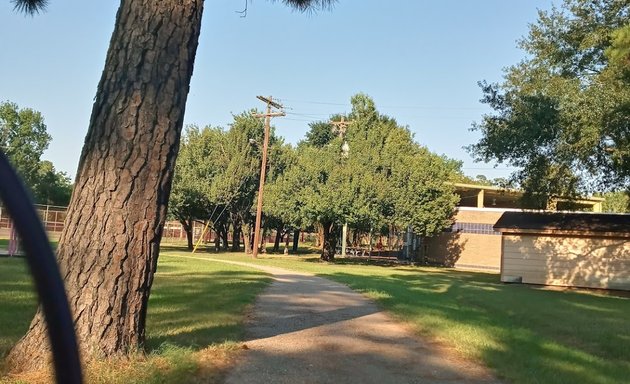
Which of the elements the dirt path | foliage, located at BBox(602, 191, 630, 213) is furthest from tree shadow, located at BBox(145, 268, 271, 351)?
foliage, located at BBox(602, 191, 630, 213)

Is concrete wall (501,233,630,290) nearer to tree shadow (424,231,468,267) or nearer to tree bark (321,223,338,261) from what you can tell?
tree bark (321,223,338,261)

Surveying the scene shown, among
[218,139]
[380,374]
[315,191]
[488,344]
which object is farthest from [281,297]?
[218,139]

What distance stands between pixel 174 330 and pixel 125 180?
113 inches

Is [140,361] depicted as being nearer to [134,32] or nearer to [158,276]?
[134,32]

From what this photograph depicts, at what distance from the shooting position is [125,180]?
552 centimetres

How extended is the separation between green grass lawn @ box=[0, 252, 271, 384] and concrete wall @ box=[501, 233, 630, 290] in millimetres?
18883

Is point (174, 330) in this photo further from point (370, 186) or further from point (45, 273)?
point (370, 186)

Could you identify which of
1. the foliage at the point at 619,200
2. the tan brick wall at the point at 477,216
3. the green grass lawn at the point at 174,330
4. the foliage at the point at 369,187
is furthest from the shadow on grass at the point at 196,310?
the tan brick wall at the point at 477,216

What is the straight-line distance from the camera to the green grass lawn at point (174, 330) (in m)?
5.18

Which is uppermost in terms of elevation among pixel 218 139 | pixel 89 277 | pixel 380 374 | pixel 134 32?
pixel 218 139

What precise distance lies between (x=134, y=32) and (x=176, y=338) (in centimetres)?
355

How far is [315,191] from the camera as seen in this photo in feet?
128

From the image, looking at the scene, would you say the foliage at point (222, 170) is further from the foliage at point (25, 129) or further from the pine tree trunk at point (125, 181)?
the pine tree trunk at point (125, 181)

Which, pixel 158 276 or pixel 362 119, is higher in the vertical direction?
pixel 362 119
